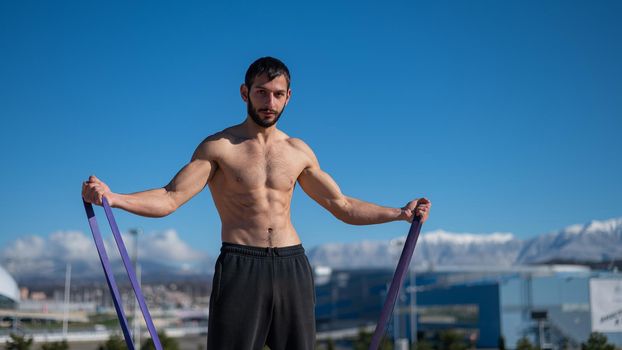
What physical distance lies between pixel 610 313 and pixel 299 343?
38410mm

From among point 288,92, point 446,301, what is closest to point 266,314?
point 288,92

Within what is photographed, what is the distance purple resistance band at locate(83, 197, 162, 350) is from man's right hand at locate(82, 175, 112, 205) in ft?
0.13

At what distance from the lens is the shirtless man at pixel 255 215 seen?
545cm

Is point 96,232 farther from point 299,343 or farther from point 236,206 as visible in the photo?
point 299,343

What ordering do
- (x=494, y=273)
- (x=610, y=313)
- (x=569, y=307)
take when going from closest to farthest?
(x=610, y=313), (x=569, y=307), (x=494, y=273)

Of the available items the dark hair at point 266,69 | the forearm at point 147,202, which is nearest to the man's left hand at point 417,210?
the dark hair at point 266,69

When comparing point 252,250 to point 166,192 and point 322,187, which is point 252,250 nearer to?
point 166,192

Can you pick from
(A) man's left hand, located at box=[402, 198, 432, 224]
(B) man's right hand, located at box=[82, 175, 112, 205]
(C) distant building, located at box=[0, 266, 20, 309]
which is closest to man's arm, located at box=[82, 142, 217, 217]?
(B) man's right hand, located at box=[82, 175, 112, 205]

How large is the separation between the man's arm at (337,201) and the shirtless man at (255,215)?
145 millimetres

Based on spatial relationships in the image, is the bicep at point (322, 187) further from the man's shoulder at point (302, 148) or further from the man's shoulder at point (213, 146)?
the man's shoulder at point (213, 146)

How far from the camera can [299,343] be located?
5555mm

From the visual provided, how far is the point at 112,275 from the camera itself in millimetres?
5281

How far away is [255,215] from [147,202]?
2.50 ft

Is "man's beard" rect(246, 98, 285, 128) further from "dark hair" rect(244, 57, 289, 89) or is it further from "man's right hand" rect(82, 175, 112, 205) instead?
"man's right hand" rect(82, 175, 112, 205)
